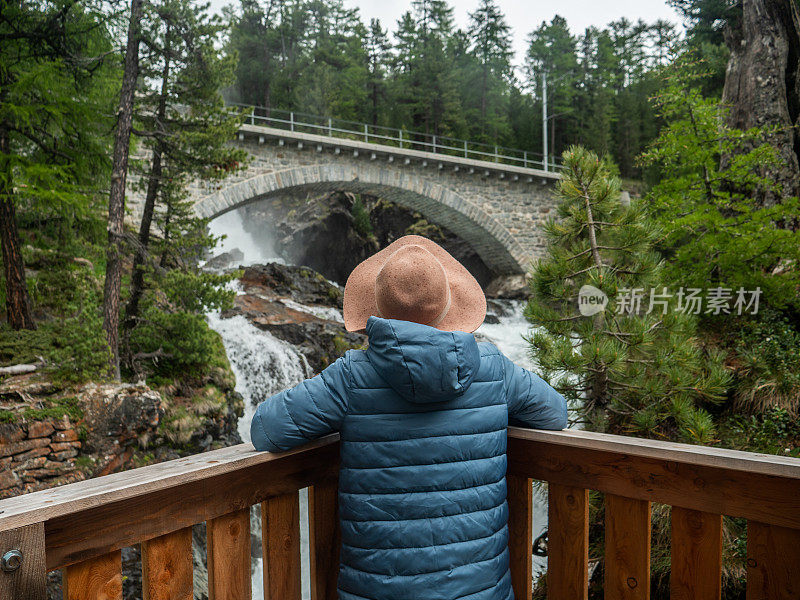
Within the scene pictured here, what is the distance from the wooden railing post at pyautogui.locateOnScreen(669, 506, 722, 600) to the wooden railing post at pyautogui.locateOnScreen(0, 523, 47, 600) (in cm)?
134

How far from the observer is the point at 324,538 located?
1.68 metres

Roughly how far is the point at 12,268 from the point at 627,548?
7.86m

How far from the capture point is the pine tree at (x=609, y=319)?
4227 millimetres

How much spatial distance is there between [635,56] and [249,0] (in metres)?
20.0

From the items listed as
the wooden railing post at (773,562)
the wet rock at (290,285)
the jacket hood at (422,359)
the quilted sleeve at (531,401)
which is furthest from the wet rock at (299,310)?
the wooden railing post at (773,562)

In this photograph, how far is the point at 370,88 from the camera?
81.5ft

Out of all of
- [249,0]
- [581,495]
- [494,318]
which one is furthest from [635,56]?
[581,495]

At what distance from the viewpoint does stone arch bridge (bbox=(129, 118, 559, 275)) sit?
15180 millimetres

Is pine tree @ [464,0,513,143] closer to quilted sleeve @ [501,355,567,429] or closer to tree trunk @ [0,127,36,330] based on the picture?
tree trunk @ [0,127,36,330]

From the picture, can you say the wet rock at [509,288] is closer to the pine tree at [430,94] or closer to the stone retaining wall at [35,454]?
the pine tree at [430,94]

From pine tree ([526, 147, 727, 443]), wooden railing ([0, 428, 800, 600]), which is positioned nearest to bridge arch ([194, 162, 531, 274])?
pine tree ([526, 147, 727, 443])

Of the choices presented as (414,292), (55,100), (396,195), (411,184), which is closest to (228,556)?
(414,292)

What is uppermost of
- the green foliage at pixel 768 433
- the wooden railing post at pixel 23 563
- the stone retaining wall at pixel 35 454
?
the wooden railing post at pixel 23 563

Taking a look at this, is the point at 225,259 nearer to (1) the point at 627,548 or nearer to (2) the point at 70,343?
(2) the point at 70,343
